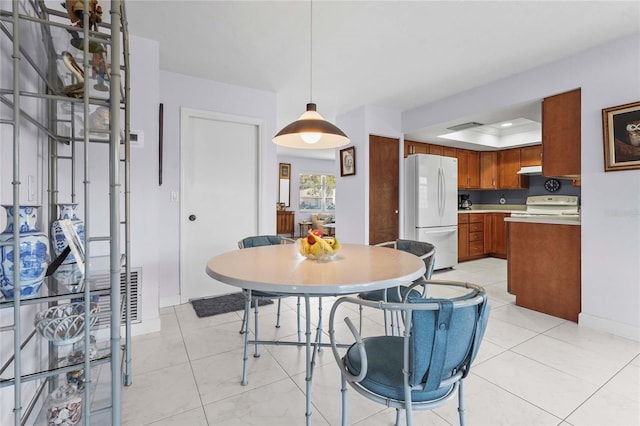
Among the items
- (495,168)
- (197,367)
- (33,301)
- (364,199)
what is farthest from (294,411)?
(495,168)

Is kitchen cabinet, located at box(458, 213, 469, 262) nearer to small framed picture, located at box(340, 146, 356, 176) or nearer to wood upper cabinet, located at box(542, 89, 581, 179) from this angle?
small framed picture, located at box(340, 146, 356, 176)

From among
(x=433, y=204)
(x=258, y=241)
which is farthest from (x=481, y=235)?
(x=258, y=241)

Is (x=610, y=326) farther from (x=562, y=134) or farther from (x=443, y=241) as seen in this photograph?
→ (x=443, y=241)

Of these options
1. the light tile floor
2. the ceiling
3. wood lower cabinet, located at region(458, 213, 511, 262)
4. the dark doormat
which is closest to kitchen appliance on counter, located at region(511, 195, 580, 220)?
wood lower cabinet, located at region(458, 213, 511, 262)

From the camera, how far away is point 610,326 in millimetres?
2457

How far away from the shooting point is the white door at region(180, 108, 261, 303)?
10.5 ft

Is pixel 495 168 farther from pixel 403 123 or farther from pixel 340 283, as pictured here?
pixel 340 283

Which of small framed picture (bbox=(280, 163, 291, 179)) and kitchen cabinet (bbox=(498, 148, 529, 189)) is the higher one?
small framed picture (bbox=(280, 163, 291, 179))

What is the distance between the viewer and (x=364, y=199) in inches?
164

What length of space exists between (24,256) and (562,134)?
12.4ft

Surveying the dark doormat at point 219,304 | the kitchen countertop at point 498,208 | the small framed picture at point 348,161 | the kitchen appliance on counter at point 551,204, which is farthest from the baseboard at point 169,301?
the kitchen countertop at point 498,208

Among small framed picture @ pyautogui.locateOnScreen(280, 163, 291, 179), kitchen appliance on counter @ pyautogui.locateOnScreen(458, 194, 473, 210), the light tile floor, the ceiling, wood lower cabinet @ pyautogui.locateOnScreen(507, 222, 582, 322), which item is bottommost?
the light tile floor

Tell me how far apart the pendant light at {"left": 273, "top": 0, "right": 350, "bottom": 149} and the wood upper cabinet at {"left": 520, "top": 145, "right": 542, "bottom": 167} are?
4.50 meters

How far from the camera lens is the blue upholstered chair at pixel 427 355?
892 millimetres
